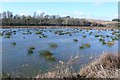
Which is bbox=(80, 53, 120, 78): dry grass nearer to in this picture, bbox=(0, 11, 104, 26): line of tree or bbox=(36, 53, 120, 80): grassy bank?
bbox=(36, 53, 120, 80): grassy bank

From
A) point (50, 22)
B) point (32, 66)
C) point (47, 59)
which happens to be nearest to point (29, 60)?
point (47, 59)

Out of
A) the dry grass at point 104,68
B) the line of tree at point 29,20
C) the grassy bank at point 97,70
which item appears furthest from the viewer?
the line of tree at point 29,20

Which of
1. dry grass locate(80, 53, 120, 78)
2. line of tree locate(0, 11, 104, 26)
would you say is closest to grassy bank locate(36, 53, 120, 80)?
dry grass locate(80, 53, 120, 78)

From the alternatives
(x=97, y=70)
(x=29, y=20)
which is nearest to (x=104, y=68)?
(x=97, y=70)

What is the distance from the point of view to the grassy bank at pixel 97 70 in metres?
9.34

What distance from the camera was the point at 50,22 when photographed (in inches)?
3755

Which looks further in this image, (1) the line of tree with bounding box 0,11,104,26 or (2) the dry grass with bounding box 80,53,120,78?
(1) the line of tree with bounding box 0,11,104,26

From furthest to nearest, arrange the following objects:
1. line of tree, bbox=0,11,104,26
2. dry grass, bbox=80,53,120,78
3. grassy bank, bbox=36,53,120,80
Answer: line of tree, bbox=0,11,104,26
dry grass, bbox=80,53,120,78
grassy bank, bbox=36,53,120,80

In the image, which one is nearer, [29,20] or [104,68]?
[104,68]

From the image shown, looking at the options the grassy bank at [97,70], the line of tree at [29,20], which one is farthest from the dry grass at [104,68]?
the line of tree at [29,20]

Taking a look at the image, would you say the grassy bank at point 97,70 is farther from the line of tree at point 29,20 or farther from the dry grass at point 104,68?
the line of tree at point 29,20

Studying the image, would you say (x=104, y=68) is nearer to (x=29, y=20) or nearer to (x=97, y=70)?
(x=97, y=70)

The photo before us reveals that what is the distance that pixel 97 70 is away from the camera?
10.3 metres

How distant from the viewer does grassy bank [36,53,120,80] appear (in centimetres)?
934
